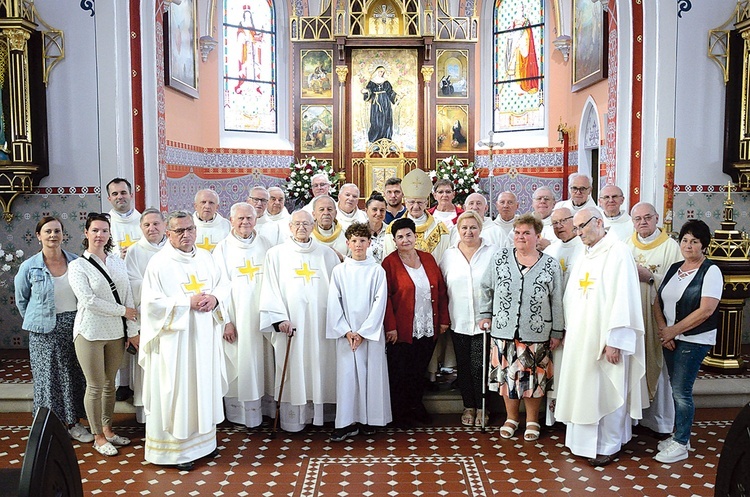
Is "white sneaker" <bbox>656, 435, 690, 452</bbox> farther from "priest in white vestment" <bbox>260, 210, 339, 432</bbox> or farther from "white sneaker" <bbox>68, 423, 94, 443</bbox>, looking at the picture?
"white sneaker" <bbox>68, 423, 94, 443</bbox>

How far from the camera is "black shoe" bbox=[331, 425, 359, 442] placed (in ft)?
17.9

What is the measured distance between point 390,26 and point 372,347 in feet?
31.1

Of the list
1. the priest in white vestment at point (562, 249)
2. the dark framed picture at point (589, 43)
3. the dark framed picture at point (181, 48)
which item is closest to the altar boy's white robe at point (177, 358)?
the priest in white vestment at point (562, 249)

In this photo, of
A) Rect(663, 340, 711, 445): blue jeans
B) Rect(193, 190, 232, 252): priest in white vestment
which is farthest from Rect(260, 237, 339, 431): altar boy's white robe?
Rect(663, 340, 711, 445): blue jeans

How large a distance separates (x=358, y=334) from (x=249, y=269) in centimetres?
108

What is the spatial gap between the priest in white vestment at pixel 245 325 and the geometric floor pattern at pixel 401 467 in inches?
11.3

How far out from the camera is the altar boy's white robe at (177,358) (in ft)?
15.8

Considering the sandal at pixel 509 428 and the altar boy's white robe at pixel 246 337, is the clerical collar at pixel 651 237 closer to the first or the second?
the sandal at pixel 509 428

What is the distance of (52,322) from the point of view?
5.15 metres

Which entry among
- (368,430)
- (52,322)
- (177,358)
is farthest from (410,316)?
(52,322)

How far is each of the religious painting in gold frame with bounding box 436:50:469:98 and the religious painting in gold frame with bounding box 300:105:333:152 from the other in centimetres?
211

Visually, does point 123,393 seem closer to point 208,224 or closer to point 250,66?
point 208,224

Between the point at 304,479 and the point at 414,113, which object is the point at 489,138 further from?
the point at 304,479

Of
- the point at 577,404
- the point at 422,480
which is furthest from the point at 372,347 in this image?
the point at 577,404
